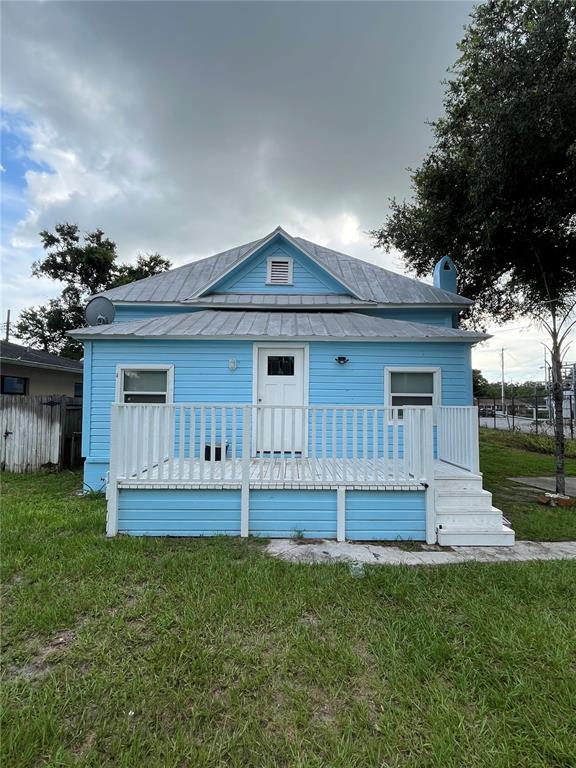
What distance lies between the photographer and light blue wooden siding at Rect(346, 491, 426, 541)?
4285mm

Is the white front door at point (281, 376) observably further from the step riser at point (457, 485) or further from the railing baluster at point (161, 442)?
the step riser at point (457, 485)

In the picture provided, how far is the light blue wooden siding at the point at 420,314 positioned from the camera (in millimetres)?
8625

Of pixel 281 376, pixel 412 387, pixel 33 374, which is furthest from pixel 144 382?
pixel 33 374

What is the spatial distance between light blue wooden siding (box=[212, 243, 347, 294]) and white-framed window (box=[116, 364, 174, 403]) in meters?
2.81

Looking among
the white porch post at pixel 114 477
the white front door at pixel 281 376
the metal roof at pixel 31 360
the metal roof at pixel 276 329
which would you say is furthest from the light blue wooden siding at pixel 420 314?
the metal roof at pixel 31 360

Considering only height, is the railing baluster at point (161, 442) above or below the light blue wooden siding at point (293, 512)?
above

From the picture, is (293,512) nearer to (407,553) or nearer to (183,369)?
(407,553)

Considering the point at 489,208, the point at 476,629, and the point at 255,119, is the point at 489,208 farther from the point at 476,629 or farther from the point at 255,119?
the point at 476,629

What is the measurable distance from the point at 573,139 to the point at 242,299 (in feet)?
26.3

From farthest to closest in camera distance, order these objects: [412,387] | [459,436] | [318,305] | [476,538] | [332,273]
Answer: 1. [332,273]
2. [318,305]
3. [412,387]
4. [459,436]
5. [476,538]

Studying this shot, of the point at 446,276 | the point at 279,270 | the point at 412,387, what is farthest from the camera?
the point at 446,276

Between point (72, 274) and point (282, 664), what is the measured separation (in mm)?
26142

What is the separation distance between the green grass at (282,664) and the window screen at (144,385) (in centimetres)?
386

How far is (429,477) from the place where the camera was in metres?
4.25
